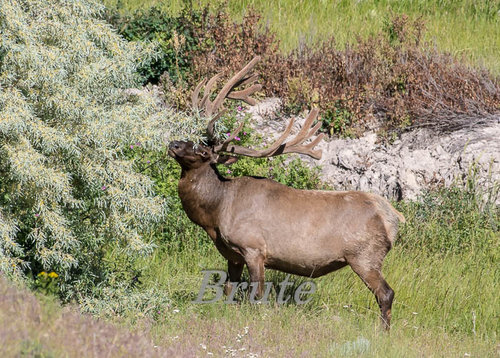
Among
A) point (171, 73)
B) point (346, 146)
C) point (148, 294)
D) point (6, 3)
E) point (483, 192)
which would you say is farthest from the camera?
point (171, 73)

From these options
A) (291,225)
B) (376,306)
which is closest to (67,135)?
(291,225)

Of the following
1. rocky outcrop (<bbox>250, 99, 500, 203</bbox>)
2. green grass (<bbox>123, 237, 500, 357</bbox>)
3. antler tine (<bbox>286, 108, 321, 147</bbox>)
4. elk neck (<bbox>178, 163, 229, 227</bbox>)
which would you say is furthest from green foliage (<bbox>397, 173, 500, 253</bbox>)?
elk neck (<bbox>178, 163, 229, 227</bbox>)

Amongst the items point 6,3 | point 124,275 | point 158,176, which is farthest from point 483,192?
point 6,3

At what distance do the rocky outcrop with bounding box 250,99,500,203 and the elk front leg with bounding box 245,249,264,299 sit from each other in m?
3.51

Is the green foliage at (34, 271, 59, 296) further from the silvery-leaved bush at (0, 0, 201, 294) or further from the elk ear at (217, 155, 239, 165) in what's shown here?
the elk ear at (217, 155, 239, 165)

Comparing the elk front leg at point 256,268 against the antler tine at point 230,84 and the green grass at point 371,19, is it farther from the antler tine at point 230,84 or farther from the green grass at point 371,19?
the green grass at point 371,19

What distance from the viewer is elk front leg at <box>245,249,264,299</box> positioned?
7.88 m

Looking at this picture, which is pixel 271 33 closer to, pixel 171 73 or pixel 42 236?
pixel 171 73

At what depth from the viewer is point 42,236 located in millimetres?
7496

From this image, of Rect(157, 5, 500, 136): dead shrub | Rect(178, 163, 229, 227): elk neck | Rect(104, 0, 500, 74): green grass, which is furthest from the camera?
Rect(104, 0, 500, 74): green grass

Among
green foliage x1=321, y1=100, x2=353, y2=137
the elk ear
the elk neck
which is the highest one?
the elk ear

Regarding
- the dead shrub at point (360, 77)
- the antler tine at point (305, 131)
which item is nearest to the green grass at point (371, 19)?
the dead shrub at point (360, 77)

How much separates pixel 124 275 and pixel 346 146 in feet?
14.6

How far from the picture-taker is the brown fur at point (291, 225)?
25.8ft
